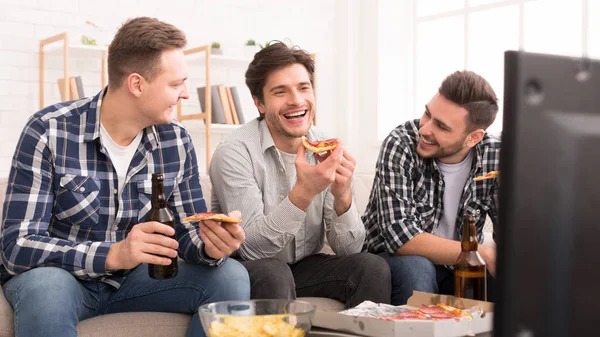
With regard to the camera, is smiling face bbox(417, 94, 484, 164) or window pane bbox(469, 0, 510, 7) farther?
window pane bbox(469, 0, 510, 7)

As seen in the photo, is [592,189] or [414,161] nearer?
[592,189]

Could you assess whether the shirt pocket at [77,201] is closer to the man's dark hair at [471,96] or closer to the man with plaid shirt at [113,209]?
the man with plaid shirt at [113,209]

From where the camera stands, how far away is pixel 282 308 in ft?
4.76

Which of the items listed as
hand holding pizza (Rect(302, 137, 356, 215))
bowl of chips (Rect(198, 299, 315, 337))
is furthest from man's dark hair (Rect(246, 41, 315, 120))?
bowl of chips (Rect(198, 299, 315, 337))

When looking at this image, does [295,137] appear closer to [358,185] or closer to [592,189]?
[358,185]

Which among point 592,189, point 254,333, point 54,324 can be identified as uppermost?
point 592,189

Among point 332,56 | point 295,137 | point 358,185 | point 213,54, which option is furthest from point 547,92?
point 332,56

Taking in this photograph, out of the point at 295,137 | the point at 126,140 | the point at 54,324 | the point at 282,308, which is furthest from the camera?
the point at 295,137

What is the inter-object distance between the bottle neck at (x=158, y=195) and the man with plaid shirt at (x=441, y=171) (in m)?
1.00

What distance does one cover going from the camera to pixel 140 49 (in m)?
2.40

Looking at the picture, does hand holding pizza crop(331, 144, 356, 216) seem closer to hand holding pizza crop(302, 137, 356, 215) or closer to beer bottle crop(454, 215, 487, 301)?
hand holding pizza crop(302, 137, 356, 215)

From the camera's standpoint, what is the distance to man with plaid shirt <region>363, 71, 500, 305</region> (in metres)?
2.84

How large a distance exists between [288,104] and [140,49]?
2.05 feet

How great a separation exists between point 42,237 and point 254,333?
1.01 metres
